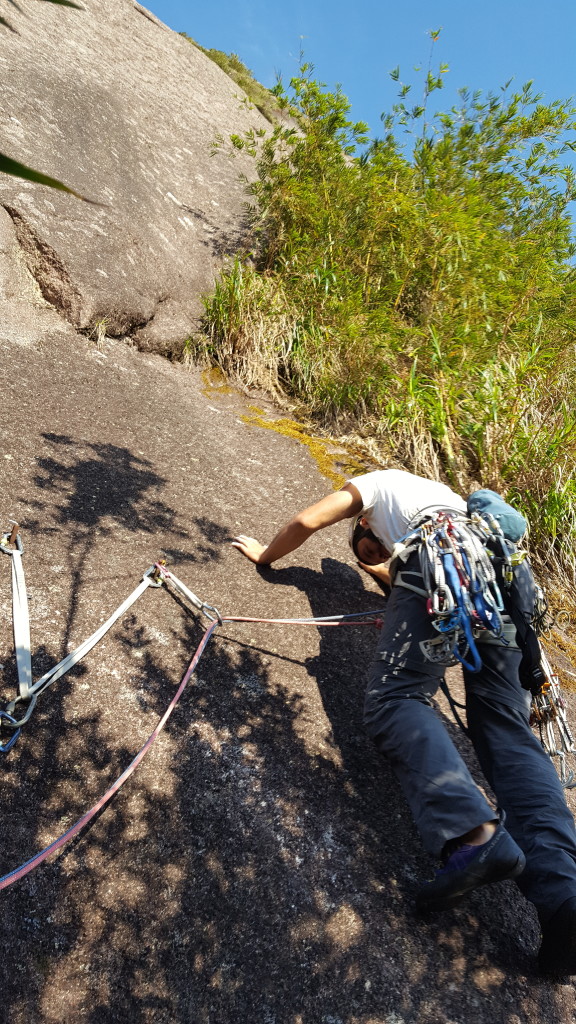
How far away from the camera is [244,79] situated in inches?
499

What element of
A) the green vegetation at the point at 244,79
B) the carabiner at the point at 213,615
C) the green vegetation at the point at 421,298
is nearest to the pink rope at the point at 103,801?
the carabiner at the point at 213,615

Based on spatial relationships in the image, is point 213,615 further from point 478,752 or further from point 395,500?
point 478,752

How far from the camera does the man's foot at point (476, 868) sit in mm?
1693

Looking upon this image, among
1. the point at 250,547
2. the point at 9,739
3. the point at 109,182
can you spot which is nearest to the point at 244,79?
the point at 109,182

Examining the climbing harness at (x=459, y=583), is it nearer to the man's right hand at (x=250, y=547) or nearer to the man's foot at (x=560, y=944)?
the man's foot at (x=560, y=944)

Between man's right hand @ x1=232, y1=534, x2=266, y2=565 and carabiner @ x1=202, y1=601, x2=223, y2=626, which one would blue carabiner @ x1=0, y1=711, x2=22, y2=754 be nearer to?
carabiner @ x1=202, y1=601, x2=223, y2=626

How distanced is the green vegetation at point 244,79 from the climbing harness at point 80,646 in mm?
8696

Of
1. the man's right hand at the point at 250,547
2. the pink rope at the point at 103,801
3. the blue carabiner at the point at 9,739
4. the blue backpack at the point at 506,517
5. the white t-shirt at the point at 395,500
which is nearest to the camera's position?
the pink rope at the point at 103,801

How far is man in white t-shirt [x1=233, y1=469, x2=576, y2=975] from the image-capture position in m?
1.75

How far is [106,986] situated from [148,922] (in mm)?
181

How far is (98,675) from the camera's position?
2443 mm

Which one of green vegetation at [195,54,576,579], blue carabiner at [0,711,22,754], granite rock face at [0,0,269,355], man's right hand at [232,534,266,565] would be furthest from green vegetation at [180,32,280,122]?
blue carabiner at [0,711,22,754]

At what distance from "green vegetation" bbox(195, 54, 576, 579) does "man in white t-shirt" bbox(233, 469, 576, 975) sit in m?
2.10

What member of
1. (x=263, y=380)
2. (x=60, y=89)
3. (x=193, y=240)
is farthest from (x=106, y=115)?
(x=263, y=380)
